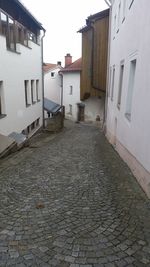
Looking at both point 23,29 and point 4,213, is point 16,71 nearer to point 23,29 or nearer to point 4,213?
point 23,29

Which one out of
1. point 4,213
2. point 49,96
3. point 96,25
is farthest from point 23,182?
point 49,96

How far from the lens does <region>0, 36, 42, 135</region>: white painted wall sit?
31.6ft

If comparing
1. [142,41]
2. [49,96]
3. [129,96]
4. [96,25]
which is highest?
[96,25]

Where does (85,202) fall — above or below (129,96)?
below

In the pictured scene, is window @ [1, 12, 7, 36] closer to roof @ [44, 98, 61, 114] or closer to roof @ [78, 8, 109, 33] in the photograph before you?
roof @ [78, 8, 109, 33]

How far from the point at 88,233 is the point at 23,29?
1137 cm

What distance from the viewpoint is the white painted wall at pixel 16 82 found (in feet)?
31.6

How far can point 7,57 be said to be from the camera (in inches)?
387

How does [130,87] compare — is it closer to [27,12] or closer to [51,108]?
[27,12]

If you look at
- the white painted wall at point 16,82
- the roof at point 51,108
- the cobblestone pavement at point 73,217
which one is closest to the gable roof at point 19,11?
the white painted wall at point 16,82

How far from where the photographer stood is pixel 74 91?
26.8 meters

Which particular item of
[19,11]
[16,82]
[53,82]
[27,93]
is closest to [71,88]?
[53,82]

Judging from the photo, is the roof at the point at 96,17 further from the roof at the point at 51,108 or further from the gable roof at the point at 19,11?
the roof at the point at 51,108

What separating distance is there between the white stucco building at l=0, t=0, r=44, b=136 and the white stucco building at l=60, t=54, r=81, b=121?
951 cm
